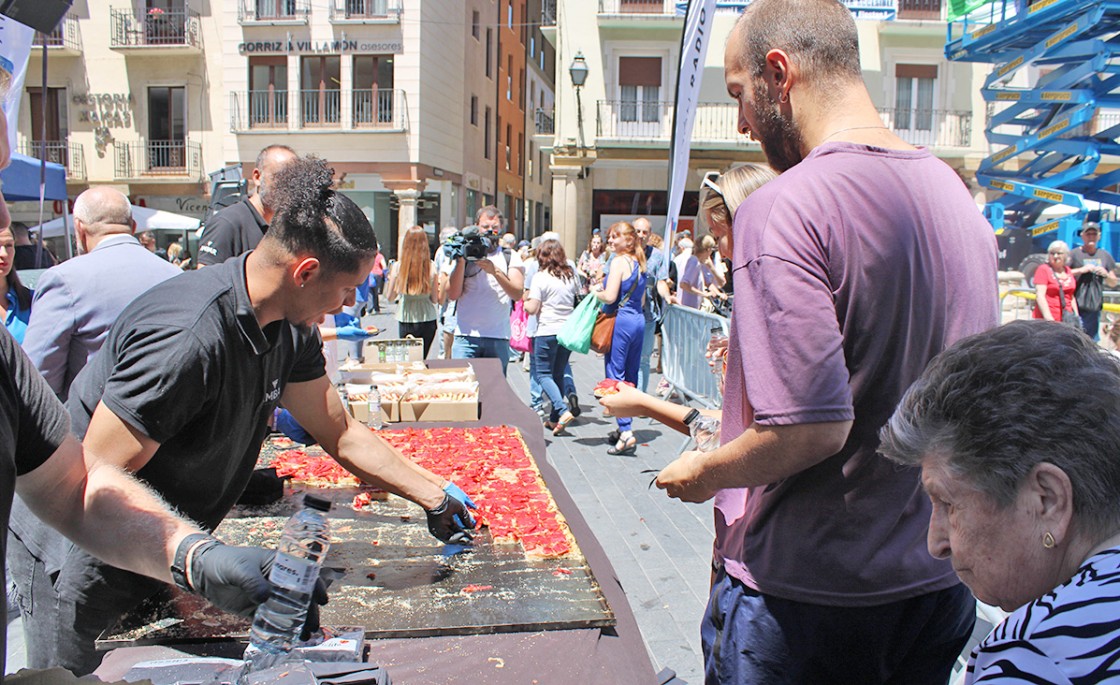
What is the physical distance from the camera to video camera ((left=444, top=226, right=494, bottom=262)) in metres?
7.14

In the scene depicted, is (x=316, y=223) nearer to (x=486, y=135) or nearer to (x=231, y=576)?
(x=231, y=576)

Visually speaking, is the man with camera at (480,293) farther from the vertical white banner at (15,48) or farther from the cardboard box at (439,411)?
the vertical white banner at (15,48)

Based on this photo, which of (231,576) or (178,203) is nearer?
(231,576)

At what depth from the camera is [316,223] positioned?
2.27 metres

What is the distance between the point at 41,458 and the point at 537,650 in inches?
47.5

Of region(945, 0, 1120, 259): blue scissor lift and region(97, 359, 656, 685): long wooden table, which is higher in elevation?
region(945, 0, 1120, 259): blue scissor lift

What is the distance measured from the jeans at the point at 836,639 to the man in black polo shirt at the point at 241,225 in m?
3.57

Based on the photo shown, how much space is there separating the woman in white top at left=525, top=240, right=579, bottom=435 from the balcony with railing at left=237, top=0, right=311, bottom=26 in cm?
2088

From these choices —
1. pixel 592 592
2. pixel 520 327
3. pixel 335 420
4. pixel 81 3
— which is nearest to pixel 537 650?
pixel 592 592

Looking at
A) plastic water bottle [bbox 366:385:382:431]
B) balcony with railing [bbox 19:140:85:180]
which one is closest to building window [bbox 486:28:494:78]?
balcony with railing [bbox 19:140:85:180]

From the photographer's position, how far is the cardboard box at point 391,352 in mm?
6180

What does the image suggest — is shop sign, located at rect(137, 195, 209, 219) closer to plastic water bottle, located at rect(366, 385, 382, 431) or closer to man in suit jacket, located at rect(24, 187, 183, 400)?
plastic water bottle, located at rect(366, 385, 382, 431)

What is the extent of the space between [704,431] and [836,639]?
2.44 feet

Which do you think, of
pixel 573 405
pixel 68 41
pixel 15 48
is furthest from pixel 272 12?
pixel 15 48
